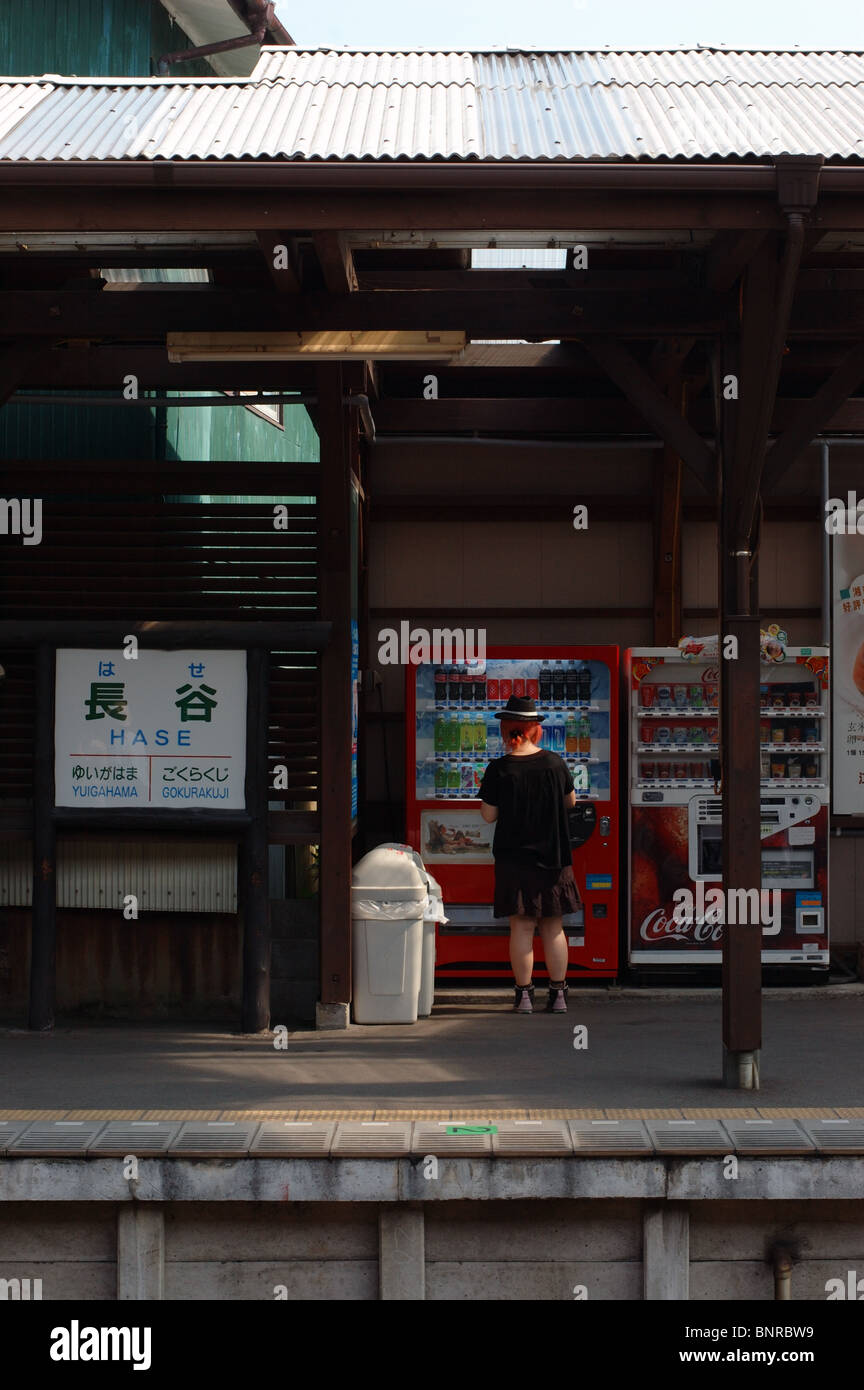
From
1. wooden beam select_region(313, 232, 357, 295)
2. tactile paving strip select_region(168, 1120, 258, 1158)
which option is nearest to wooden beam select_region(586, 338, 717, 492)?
wooden beam select_region(313, 232, 357, 295)

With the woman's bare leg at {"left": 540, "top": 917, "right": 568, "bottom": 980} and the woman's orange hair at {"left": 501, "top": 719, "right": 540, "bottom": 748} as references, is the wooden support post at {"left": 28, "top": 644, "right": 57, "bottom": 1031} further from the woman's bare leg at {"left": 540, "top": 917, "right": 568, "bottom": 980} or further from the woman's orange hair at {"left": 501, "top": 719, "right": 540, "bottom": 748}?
the woman's bare leg at {"left": 540, "top": 917, "right": 568, "bottom": 980}

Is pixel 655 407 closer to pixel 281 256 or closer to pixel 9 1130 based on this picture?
pixel 281 256

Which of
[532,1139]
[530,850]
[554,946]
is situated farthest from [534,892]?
[532,1139]

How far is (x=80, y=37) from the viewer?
9.42 m

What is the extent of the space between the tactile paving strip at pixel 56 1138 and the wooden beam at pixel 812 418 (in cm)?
404

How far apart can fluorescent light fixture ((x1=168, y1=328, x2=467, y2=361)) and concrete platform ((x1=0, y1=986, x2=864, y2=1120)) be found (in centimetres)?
337

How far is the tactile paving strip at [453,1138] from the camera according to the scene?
16.6ft

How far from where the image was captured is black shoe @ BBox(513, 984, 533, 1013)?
7906mm

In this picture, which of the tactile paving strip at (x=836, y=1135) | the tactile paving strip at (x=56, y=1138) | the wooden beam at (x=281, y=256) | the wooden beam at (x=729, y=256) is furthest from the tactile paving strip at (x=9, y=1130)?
the wooden beam at (x=729, y=256)

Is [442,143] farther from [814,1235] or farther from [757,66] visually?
[814,1235]

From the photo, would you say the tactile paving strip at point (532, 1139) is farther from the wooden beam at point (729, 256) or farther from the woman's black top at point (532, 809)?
the wooden beam at point (729, 256)

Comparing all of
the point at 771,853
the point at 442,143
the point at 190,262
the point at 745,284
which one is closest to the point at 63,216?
the point at 190,262

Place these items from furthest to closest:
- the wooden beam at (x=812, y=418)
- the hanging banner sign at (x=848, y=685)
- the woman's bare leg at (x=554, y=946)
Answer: the hanging banner sign at (x=848, y=685) < the woman's bare leg at (x=554, y=946) < the wooden beam at (x=812, y=418)

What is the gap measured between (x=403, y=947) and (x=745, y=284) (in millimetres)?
3943
